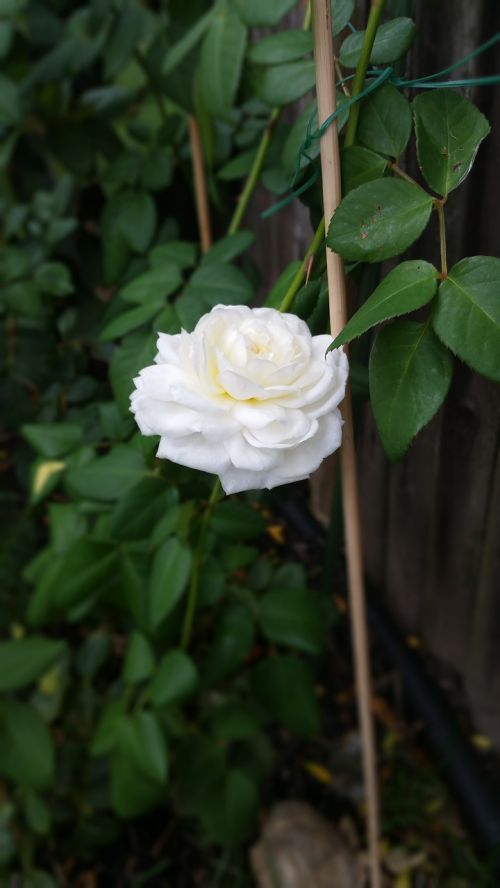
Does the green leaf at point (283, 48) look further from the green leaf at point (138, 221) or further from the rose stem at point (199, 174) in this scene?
the green leaf at point (138, 221)

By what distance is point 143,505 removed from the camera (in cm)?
90

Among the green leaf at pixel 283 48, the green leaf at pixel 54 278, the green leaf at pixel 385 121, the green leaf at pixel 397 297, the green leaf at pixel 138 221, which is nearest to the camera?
the green leaf at pixel 397 297

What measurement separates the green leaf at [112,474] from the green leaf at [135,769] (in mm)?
397

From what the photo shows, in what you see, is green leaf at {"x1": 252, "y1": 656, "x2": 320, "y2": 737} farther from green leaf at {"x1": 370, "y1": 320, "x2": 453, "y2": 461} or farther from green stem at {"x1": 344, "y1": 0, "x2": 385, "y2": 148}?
green stem at {"x1": 344, "y1": 0, "x2": 385, "y2": 148}

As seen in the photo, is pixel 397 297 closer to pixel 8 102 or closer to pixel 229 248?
pixel 229 248

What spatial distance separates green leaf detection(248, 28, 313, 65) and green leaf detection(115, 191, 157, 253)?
0.43 meters

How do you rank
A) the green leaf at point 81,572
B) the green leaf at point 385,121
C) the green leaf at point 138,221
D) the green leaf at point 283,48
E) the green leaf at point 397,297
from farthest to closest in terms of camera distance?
the green leaf at point 138,221, the green leaf at point 81,572, the green leaf at point 283,48, the green leaf at point 385,121, the green leaf at point 397,297

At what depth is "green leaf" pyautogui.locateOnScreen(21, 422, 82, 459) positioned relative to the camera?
111cm

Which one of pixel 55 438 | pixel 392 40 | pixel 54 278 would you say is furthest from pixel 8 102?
pixel 392 40

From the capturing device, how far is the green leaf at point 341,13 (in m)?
0.68

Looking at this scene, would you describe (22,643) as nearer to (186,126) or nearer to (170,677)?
(170,677)

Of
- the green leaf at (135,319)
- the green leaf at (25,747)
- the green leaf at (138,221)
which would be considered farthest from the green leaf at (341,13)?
the green leaf at (25,747)

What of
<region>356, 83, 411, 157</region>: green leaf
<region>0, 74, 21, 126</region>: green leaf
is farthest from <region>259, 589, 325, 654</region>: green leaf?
<region>0, 74, 21, 126</region>: green leaf

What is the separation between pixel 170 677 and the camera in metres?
1.05
